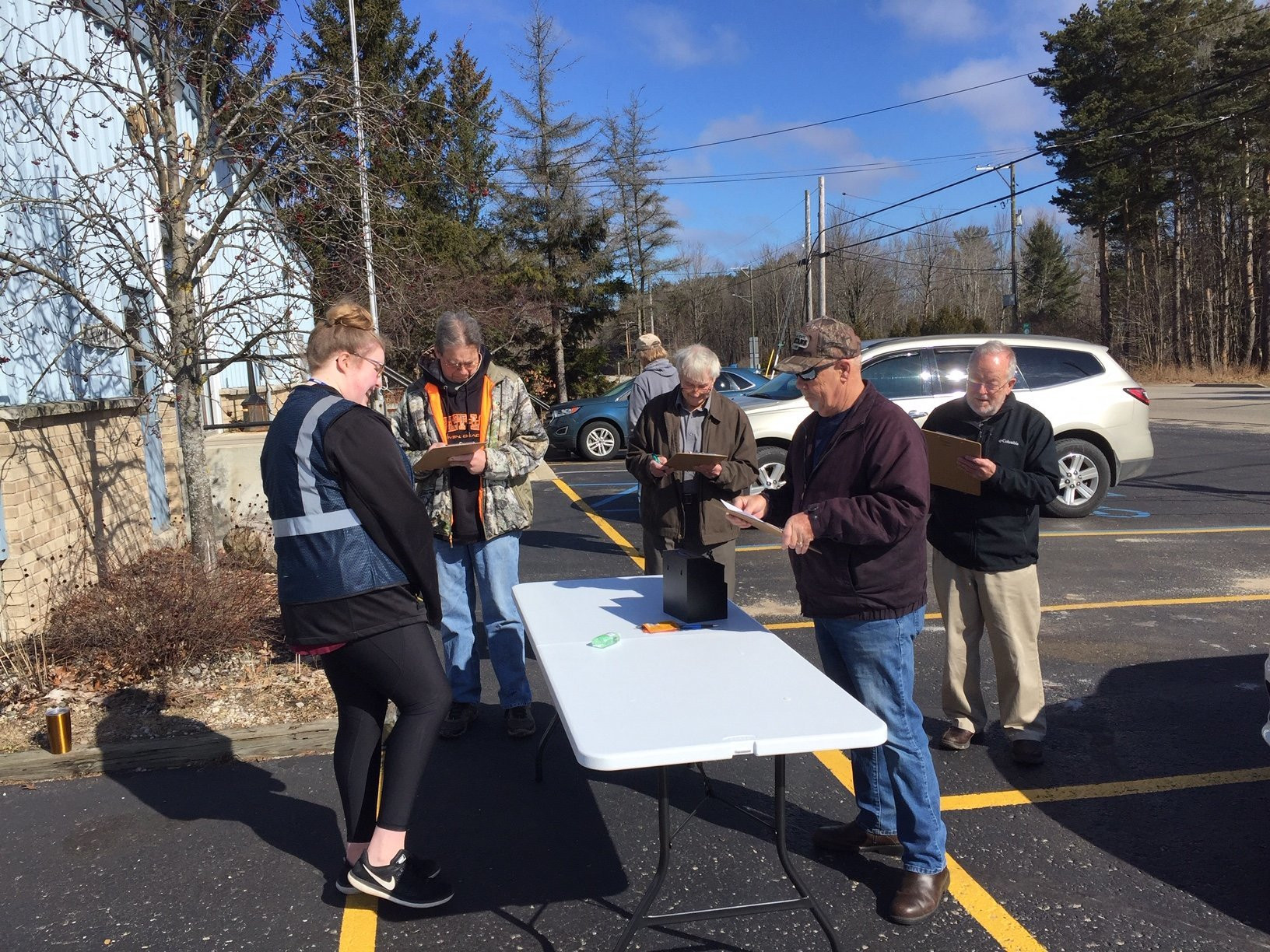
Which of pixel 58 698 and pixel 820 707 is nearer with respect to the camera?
pixel 820 707

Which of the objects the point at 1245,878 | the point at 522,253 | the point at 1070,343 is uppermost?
the point at 522,253

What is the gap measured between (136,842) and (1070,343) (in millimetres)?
→ 9513

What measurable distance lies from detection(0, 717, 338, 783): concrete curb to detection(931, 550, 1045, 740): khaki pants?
2.89 m

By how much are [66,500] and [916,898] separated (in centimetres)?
604

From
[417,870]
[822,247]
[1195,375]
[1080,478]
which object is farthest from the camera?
[1195,375]

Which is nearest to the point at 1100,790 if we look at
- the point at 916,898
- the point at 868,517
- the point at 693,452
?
the point at 916,898

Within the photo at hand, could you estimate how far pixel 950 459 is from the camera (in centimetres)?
404

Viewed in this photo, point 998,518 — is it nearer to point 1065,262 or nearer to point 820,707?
point 820,707

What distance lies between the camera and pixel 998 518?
4082 mm

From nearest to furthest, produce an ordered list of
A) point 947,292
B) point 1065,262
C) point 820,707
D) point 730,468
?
1. point 820,707
2. point 730,468
3. point 1065,262
4. point 947,292

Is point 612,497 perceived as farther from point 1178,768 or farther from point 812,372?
point 812,372

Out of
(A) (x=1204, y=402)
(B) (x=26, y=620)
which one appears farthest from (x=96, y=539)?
(A) (x=1204, y=402)

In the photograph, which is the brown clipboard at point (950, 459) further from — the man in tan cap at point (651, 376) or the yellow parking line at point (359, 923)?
the yellow parking line at point (359, 923)

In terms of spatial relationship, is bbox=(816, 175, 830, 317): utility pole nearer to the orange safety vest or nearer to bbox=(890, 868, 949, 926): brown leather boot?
the orange safety vest
